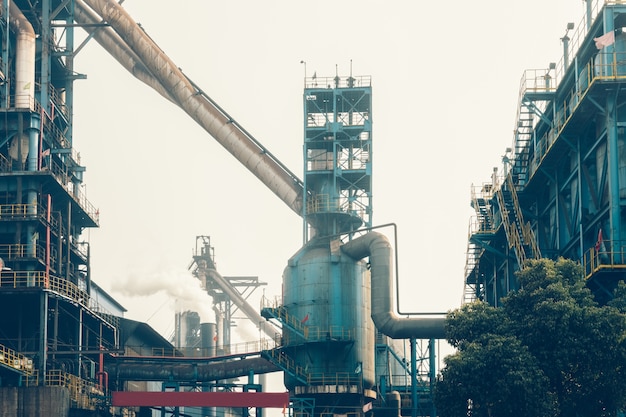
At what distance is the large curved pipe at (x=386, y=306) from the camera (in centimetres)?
6619

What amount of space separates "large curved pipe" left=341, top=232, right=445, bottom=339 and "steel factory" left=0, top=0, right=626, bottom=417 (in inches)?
3.2

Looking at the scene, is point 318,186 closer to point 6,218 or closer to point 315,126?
point 315,126

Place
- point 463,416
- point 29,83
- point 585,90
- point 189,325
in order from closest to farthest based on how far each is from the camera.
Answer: point 463,416 → point 585,90 → point 29,83 → point 189,325

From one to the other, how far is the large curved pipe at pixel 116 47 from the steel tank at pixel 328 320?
1597cm

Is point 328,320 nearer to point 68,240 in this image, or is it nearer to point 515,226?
point 515,226

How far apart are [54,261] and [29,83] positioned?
10834 millimetres

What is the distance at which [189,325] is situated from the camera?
115 meters

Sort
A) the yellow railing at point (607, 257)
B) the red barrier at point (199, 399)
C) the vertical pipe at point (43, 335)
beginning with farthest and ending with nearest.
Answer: the red barrier at point (199, 399) → the vertical pipe at point (43, 335) → the yellow railing at point (607, 257)

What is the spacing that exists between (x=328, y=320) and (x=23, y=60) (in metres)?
24.0

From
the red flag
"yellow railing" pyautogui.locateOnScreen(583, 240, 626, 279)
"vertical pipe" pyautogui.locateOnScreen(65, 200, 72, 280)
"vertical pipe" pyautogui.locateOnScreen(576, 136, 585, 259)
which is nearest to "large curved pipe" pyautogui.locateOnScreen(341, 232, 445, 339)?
"vertical pipe" pyautogui.locateOnScreen(576, 136, 585, 259)

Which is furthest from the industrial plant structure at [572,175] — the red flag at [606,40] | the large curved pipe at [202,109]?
the large curved pipe at [202,109]

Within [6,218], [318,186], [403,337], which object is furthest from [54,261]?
[403,337]

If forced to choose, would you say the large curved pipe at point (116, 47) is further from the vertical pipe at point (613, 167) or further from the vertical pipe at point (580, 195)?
the vertical pipe at point (613, 167)

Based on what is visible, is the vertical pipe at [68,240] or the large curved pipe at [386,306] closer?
the large curved pipe at [386,306]
